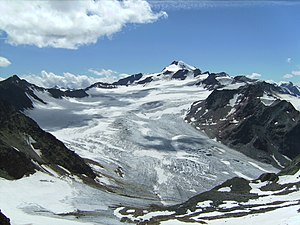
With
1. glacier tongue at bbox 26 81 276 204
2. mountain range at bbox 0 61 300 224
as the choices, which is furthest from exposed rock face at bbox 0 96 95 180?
glacier tongue at bbox 26 81 276 204

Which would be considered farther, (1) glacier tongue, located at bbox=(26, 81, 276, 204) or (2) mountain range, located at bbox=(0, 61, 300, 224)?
(1) glacier tongue, located at bbox=(26, 81, 276, 204)

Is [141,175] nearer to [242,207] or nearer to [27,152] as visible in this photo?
[27,152]

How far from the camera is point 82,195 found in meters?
77.0

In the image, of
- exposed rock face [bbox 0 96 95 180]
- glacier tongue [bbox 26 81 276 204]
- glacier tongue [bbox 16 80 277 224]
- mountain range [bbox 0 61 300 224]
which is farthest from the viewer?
glacier tongue [bbox 26 81 276 204]

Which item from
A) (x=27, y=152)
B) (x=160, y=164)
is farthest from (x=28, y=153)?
(x=160, y=164)

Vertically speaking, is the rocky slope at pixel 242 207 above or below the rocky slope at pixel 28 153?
below

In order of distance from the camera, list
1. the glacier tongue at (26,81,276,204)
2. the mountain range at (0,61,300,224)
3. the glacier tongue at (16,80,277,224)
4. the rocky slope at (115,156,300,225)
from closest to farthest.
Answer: the rocky slope at (115,156,300,225)
the mountain range at (0,61,300,224)
the glacier tongue at (16,80,277,224)
the glacier tongue at (26,81,276,204)

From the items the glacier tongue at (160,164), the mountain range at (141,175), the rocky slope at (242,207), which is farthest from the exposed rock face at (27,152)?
the rocky slope at (242,207)

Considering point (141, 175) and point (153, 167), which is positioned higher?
point (153, 167)

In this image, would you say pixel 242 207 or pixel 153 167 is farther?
pixel 153 167

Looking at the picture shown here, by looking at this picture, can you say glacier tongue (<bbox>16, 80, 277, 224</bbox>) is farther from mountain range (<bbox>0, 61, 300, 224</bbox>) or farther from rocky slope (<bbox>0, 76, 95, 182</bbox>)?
rocky slope (<bbox>0, 76, 95, 182</bbox>)

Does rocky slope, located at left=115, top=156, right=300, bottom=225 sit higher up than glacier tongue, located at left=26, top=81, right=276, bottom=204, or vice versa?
glacier tongue, located at left=26, top=81, right=276, bottom=204

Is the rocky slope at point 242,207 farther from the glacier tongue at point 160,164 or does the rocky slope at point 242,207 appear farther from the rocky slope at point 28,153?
the glacier tongue at point 160,164

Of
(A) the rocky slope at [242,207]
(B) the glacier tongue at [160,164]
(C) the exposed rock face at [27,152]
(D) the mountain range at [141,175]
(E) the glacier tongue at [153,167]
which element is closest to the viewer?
(A) the rocky slope at [242,207]
